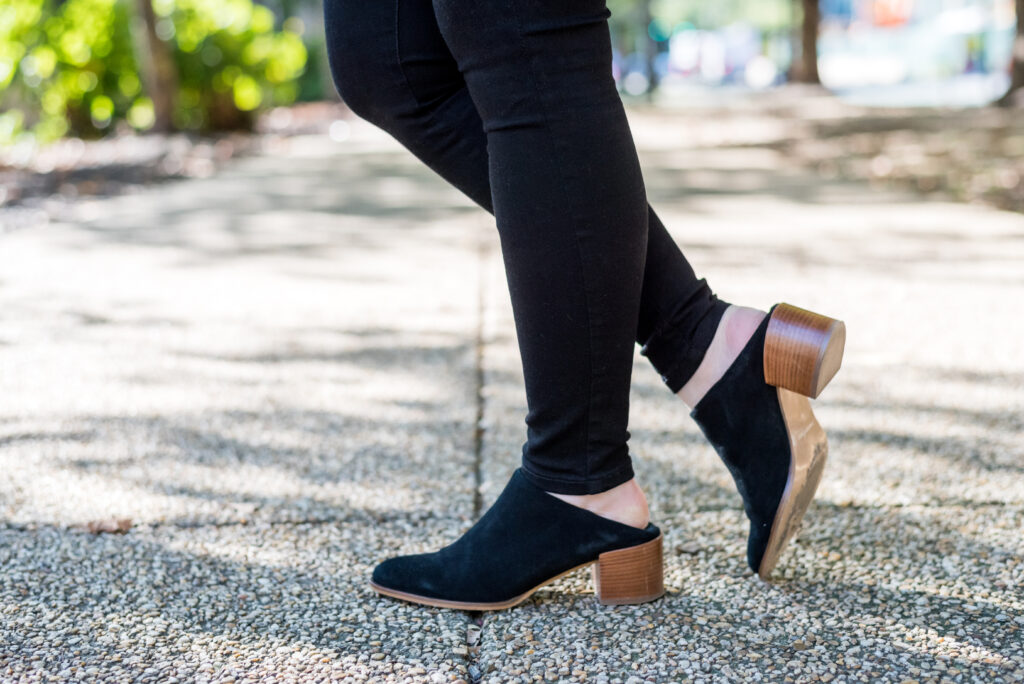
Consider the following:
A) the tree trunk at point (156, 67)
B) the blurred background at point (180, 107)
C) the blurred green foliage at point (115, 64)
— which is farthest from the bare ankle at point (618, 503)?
the blurred green foliage at point (115, 64)

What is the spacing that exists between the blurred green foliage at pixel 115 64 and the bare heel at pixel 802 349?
1011 centimetres

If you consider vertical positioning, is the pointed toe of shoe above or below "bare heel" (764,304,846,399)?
below

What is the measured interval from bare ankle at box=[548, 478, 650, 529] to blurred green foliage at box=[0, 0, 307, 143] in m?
10.1

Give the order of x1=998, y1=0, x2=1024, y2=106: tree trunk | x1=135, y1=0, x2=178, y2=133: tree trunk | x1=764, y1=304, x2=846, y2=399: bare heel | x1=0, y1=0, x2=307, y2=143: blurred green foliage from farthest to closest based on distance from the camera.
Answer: x1=998, y1=0, x2=1024, y2=106: tree trunk, x1=0, y1=0, x2=307, y2=143: blurred green foliage, x1=135, y1=0, x2=178, y2=133: tree trunk, x1=764, y1=304, x2=846, y2=399: bare heel

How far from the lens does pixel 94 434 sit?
2121mm

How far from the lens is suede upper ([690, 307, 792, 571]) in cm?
132

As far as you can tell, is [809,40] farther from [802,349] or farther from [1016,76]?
[802,349]

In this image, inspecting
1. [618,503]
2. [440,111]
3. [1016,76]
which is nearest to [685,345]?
[618,503]

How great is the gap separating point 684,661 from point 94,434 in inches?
56.4

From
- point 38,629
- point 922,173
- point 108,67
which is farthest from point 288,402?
point 108,67

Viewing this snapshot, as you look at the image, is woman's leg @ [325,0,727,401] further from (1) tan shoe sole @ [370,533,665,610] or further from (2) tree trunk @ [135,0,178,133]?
(2) tree trunk @ [135,0,178,133]

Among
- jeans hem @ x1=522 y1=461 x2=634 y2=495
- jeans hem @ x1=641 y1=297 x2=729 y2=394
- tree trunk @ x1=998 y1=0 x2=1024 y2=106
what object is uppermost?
jeans hem @ x1=641 y1=297 x2=729 y2=394

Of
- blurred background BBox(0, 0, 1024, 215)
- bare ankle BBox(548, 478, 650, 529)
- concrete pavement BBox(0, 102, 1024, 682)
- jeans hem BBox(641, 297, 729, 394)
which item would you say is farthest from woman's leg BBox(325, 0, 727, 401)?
blurred background BBox(0, 0, 1024, 215)

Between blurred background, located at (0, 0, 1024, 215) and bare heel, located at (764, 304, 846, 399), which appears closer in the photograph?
bare heel, located at (764, 304, 846, 399)
